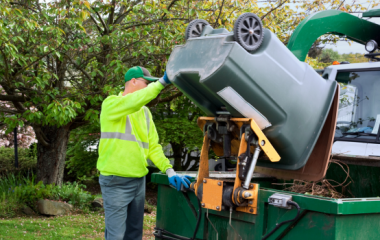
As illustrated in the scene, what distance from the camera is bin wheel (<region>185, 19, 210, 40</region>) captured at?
9.71 feet

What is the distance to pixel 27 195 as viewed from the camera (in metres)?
7.42

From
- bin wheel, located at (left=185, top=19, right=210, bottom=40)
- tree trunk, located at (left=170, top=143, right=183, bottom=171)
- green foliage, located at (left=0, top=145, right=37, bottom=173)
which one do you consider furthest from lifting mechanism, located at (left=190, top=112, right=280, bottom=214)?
green foliage, located at (left=0, top=145, right=37, bottom=173)

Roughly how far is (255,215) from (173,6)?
5.26 m

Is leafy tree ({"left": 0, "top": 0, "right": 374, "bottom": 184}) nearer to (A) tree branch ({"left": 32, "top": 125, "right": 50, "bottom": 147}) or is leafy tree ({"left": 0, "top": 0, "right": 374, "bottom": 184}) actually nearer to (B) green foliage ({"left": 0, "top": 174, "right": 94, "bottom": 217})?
(A) tree branch ({"left": 32, "top": 125, "right": 50, "bottom": 147})

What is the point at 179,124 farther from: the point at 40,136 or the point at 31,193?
the point at 31,193

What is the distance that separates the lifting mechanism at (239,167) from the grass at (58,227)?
3.70 m

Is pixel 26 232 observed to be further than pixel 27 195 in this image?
No

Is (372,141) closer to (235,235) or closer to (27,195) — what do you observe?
(235,235)

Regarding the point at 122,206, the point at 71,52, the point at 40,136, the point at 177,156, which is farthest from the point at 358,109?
the point at 177,156

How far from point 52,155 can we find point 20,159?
2956 mm

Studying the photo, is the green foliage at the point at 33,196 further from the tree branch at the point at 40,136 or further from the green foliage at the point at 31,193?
the tree branch at the point at 40,136

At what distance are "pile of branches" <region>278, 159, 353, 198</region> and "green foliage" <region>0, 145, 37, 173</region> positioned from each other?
7985mm

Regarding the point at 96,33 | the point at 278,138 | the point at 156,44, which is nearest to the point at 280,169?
the point at 278,138

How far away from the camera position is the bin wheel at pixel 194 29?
2.96 meters
